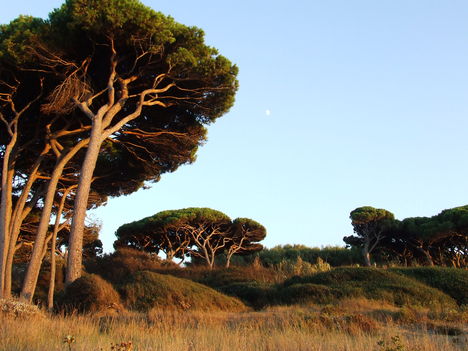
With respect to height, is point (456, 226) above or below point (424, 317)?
above

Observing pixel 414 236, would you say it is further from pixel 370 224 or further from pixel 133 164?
pixel 133 164

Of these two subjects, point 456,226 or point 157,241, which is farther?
point 157,241

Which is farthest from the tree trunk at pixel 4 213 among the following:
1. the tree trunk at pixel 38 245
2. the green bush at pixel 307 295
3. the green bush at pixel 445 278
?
the green bush at pixel 445 278

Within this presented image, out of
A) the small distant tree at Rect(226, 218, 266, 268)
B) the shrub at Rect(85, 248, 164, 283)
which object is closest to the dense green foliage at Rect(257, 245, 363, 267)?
the small distant tree at Rect(226, 218, 266, 268)

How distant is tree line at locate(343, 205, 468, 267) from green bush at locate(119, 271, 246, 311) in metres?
24.1

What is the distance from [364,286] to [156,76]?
10.1m

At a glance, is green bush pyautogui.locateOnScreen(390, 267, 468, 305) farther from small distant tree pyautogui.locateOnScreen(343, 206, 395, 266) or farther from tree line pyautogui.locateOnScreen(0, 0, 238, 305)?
small distant tree pyautogui.locateOnScreen(343, 206, 395, 266)

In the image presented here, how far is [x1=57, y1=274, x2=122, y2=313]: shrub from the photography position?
1130 centimetres

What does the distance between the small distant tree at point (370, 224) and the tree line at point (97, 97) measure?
71.7ft

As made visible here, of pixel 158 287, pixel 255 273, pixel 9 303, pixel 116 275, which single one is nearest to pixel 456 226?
pixel 255 273

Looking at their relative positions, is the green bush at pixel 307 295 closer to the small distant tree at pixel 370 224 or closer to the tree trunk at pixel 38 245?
the tree trunk at pixel 38 245

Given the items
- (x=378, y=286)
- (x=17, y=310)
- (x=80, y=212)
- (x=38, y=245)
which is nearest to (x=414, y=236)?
(x=378, y=286)

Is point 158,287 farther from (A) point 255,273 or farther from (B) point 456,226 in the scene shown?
(B) point 456,226

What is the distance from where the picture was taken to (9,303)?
8.84 meters
